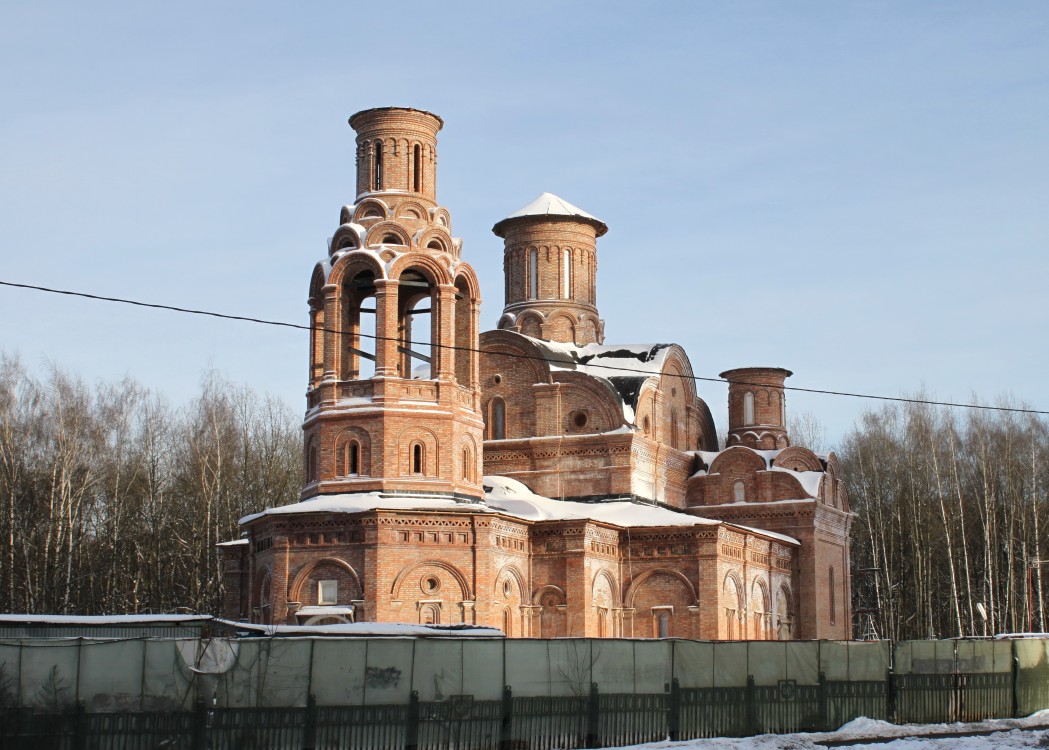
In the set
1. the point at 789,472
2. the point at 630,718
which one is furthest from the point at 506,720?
the point at 789,472

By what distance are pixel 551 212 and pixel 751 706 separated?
69.5 feet

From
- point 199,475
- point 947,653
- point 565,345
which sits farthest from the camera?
point 199,475

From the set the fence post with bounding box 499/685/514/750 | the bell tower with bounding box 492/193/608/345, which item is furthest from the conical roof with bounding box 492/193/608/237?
the fence post with bounding box 499/685/514/750

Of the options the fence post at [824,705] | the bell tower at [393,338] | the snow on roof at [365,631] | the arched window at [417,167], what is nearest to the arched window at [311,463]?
the bell tower at [393,338]

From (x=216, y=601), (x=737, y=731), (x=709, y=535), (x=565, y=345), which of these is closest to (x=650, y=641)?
(x=737, y=731)

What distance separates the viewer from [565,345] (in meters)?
38.8

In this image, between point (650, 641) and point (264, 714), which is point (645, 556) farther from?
point (264, 714)

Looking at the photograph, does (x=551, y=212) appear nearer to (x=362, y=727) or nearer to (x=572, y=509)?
(x=572, y=509)

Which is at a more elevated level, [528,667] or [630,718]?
[528,667]

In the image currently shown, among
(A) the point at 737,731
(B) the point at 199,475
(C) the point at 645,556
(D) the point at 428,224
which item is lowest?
(A) the point at 737,731

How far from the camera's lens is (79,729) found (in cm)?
1605

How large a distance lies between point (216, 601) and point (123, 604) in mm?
2697

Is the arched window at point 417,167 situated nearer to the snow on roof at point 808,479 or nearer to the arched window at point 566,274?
the arched window at point 566,274

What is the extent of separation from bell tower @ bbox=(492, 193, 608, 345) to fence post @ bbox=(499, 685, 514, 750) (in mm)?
21189
